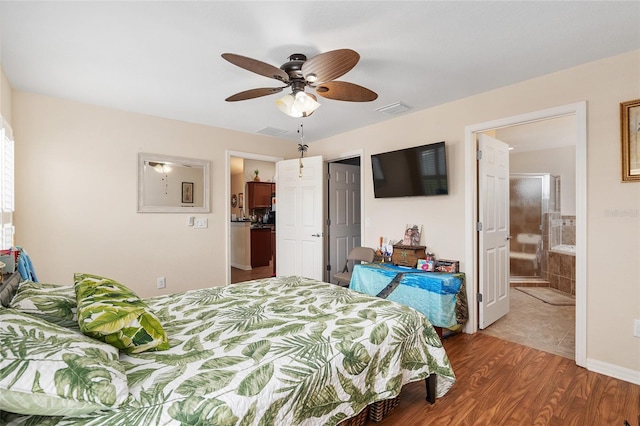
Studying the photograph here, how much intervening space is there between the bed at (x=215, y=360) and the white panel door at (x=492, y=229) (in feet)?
5.43

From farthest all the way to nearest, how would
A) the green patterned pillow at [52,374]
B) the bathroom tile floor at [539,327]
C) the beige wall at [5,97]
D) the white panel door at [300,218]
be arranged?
the white panel door at [300,218], the bathroom tile floor at [539,327], the beige wall at [5,97], the green patterned pillow at [52,374]

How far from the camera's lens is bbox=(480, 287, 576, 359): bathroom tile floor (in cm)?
285

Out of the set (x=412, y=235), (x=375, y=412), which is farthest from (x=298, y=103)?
(x=412, y=235)

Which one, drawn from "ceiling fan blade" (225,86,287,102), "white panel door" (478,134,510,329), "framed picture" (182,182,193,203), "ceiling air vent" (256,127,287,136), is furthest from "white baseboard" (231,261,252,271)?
"ceiling fan blade" (225,86,287,102)

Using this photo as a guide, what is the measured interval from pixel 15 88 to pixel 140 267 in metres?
2.07

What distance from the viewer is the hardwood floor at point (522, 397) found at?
1.83 meters

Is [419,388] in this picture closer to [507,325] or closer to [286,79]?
[507,325]

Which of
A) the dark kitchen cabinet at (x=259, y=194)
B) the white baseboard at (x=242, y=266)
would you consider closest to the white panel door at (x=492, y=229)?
the white baseboard at (x=242, y=266)

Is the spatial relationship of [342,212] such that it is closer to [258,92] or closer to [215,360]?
[258,92]

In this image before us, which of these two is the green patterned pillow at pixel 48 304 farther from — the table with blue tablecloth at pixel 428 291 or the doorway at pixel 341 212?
the doorway at pixel 341 212

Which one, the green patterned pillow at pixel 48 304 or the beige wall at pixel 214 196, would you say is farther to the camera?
the beige wall at pixel 214 196

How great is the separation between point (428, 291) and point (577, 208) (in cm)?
139

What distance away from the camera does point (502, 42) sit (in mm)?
2088

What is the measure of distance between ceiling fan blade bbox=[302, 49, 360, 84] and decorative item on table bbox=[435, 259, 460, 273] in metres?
2.24
